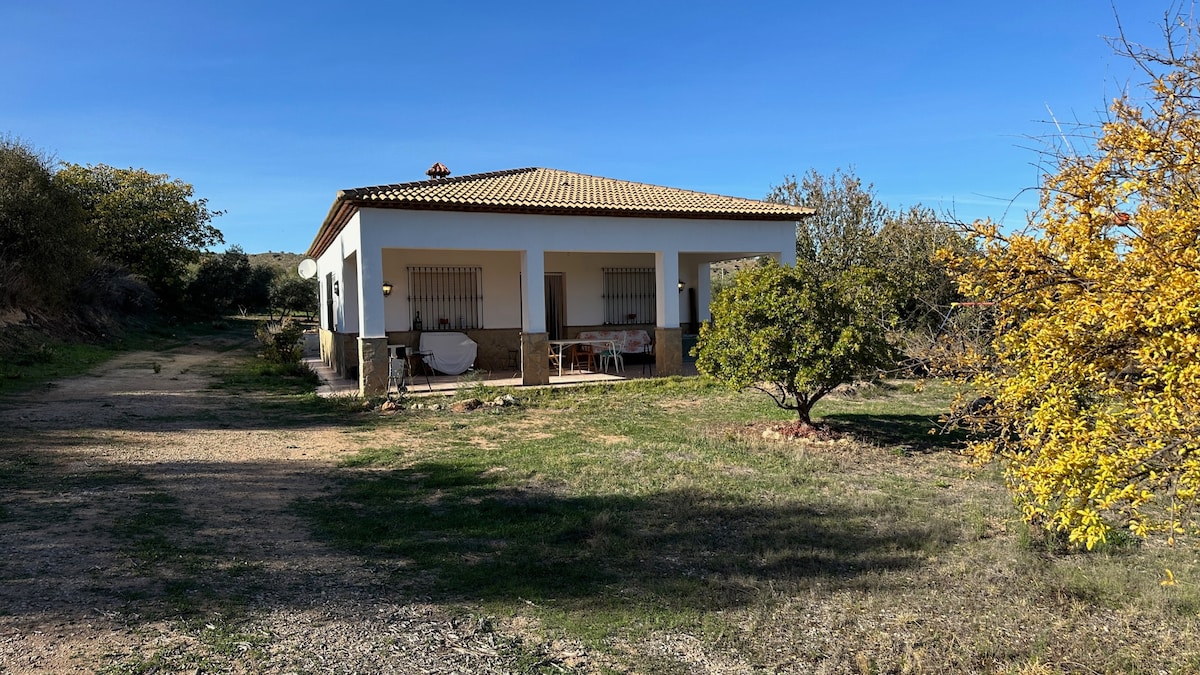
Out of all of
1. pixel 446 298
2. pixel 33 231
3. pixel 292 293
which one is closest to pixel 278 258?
pixel 292 293

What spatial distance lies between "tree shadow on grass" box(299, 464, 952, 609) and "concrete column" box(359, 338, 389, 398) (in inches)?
224

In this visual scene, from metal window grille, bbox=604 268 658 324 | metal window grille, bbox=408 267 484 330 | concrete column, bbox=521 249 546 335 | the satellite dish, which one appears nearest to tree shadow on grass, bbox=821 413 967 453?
concrete column, bbox=521 249 546 335

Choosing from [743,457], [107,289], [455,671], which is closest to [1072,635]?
[455,671]

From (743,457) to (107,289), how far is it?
93.0 feet

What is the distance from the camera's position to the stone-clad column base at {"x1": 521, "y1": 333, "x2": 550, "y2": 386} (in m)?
12.8

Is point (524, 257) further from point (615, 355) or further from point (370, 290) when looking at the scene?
point (615, 355)

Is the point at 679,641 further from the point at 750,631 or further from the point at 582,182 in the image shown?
the point at 582,182

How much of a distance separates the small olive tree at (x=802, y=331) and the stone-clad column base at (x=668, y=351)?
194 inches

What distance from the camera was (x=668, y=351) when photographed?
14109 mm

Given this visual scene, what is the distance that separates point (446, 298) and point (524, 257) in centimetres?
296

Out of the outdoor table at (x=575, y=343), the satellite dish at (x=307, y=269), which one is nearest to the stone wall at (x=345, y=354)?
the satellite dish at (x=307, y=269)

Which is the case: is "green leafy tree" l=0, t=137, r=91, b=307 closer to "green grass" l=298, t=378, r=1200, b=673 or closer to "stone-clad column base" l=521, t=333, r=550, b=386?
"stone-clad column base" l=521, t=333, r=550, b=386

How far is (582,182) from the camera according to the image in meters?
16.8

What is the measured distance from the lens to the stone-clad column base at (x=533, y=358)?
42.1 feet
